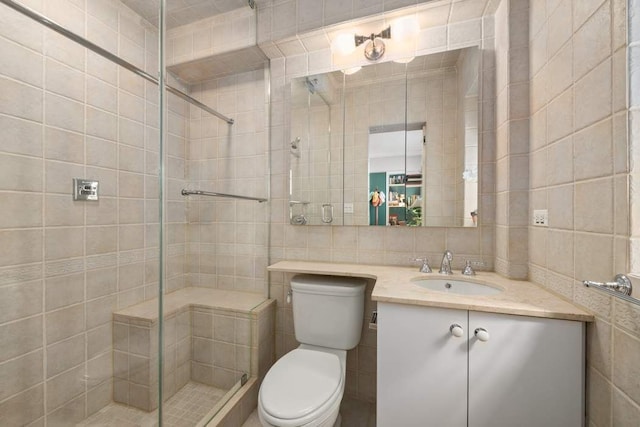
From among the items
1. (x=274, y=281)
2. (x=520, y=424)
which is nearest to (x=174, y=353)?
(x=274, y=281)

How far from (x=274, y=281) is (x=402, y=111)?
136cm

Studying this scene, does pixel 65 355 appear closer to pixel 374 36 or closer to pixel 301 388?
pixel 301 388

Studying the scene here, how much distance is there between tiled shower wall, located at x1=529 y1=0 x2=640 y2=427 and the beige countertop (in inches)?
2.4

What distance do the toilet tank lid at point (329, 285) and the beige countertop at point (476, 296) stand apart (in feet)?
0.25

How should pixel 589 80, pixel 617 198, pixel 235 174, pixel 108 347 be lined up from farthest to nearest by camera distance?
pixel 235 174
pixel 108 347
pixel 589 80
pixel 617 198

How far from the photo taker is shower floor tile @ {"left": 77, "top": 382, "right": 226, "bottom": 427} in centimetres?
112

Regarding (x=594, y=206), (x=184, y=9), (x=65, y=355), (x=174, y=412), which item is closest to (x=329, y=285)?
(x=174, y=412)

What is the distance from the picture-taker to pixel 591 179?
31.3 inches

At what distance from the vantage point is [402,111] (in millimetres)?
1477

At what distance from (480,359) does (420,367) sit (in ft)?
0.69

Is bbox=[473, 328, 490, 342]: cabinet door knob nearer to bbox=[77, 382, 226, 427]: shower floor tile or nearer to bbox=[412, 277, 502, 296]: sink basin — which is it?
bbox=[412, 277, 502, 296]: sink basin

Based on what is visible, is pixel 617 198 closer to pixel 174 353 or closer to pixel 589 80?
pixel 589 80

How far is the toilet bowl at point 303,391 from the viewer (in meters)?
0.95

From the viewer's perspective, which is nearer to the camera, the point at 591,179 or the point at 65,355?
the point at 591,179
